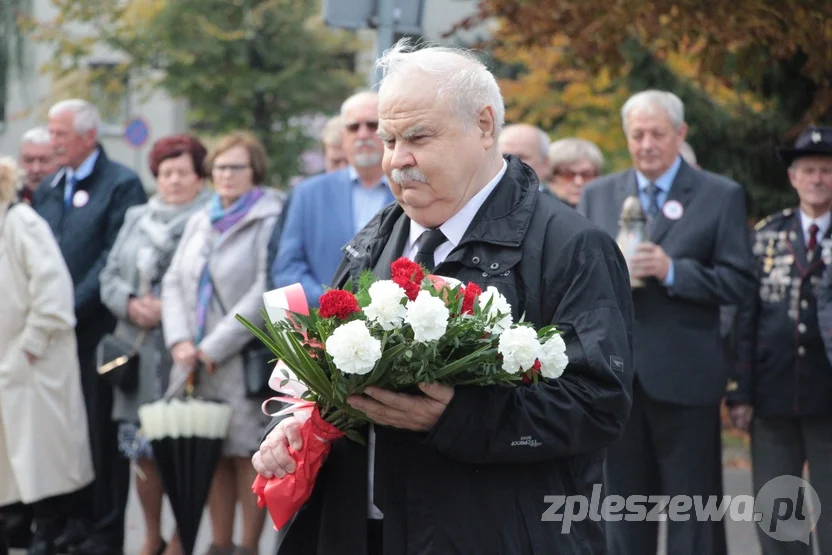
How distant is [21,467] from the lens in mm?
7668

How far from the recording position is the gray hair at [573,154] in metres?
9.01

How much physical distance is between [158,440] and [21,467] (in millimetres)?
1111

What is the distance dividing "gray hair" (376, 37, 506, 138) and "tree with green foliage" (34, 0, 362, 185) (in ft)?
63.5

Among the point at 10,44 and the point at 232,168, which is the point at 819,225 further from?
the point at 10,44

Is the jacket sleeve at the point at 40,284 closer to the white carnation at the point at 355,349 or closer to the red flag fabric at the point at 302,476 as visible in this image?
the red flag fabric at the point at 302,476

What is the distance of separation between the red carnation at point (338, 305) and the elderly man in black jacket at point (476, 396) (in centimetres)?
22

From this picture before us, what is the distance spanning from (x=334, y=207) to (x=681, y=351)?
2.02m

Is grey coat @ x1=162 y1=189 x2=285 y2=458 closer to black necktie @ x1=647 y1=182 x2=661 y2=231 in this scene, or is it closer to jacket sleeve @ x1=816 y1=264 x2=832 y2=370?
black necktie @ x1=647 y1=182 x2=661 y2=231

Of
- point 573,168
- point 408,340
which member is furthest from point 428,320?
point 573,168

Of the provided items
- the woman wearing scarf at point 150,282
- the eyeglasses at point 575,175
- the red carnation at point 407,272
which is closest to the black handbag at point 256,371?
the woman wearing scarf at point 150,282

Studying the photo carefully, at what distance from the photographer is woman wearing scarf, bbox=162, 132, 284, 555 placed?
7523 mm

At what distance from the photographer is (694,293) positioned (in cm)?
645

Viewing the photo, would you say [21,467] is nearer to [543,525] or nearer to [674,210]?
[674,210]

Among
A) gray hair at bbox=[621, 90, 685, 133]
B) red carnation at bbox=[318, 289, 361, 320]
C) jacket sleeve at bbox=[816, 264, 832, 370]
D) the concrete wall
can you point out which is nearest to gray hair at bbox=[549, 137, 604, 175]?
gray hair at bbox=[621, 90, 685, 133]
